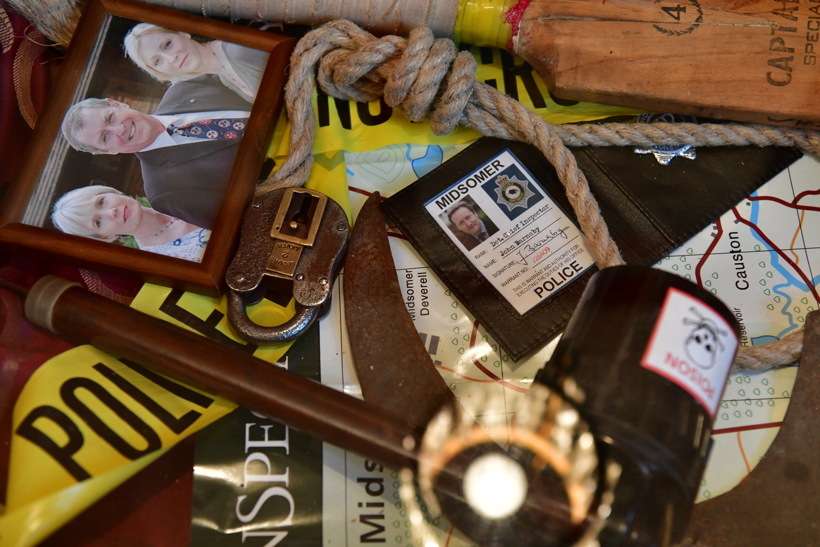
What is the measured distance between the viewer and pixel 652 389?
592mm

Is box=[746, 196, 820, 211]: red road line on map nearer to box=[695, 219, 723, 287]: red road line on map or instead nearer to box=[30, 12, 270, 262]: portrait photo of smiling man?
box=[695, 219, 723, 287]: red road line on map

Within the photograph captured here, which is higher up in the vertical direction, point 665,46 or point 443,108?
point 665,46

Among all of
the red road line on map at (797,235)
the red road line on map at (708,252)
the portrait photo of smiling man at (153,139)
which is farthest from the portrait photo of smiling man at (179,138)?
the red road line on map at (797,235)

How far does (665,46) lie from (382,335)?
0.62 m

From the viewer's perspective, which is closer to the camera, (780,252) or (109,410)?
(109,410)

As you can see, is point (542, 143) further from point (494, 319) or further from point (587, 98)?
point (494, 319)

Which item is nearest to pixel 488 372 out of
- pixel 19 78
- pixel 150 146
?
pixel 150 146

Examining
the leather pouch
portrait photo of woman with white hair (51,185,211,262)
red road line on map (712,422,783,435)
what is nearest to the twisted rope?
the leather pouch

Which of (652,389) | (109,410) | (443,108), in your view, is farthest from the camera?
(443,108)

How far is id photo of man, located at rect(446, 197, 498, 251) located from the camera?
883mm

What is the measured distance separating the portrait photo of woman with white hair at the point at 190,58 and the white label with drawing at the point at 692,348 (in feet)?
2.20

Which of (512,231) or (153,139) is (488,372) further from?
(153,139)

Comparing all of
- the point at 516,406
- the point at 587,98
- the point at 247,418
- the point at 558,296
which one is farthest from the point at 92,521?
the point at 587,98

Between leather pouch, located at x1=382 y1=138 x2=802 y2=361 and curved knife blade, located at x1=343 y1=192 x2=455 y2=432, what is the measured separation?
0.06m
